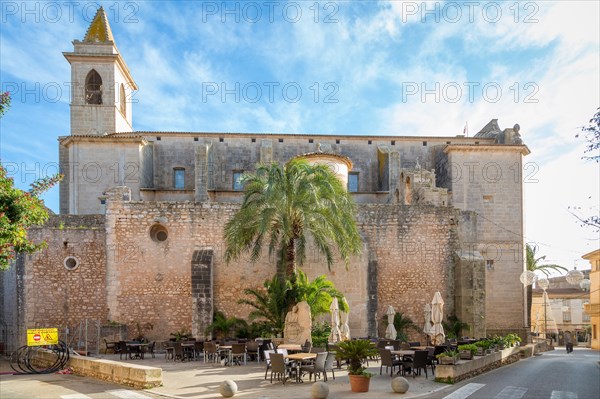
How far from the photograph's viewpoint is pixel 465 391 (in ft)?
39.8

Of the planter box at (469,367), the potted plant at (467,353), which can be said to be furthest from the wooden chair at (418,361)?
the potted plant at (467,353)

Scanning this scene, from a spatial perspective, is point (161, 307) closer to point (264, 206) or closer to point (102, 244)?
point (102, 244)

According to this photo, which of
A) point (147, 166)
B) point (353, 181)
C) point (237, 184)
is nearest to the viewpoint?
point (147, 166)

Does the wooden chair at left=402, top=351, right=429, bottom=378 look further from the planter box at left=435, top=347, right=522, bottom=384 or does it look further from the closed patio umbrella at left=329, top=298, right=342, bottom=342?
the closed patio umbrella at left=329, top=298, right=342, bottom=342

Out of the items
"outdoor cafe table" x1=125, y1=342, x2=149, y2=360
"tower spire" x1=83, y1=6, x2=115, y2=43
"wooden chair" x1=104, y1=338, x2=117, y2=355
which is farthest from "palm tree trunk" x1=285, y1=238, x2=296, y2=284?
"tower spire" x1=83, y1=6, x2=115, y2=43

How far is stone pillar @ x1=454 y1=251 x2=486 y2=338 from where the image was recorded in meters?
23.2

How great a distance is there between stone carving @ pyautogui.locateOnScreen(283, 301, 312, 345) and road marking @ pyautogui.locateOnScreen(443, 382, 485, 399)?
5.86 meters

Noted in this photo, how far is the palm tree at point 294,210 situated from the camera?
1791 cm

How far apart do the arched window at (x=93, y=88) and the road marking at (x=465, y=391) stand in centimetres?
2963

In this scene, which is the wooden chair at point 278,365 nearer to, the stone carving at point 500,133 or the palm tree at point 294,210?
the palm tree at point 294,210

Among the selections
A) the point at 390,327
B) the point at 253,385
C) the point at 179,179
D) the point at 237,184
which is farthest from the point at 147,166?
the point at 253,385

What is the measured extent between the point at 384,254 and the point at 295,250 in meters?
6.85

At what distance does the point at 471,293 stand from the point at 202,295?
11.7m

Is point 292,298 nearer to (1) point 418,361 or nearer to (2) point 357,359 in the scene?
(1) point 418,361
